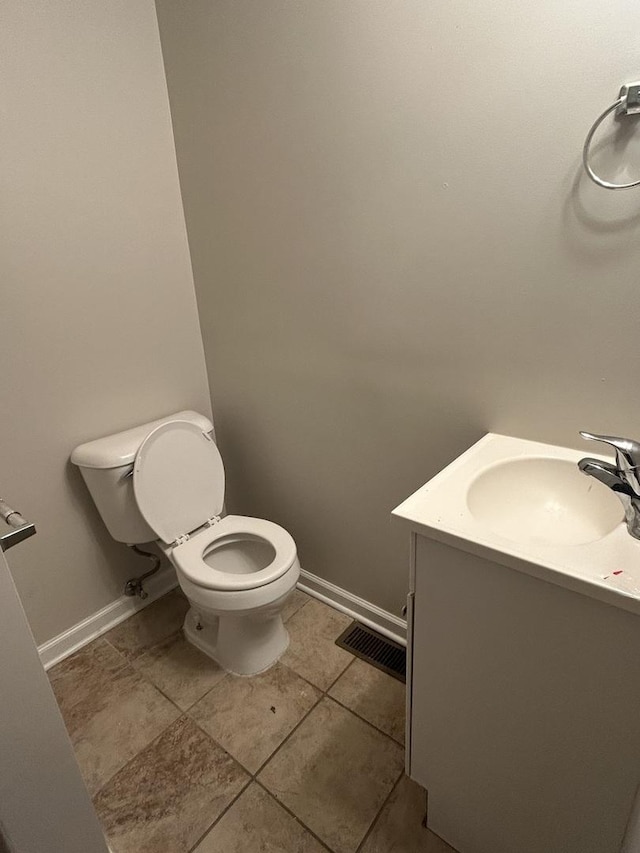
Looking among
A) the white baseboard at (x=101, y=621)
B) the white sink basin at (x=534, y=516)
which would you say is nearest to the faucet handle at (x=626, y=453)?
the white sink basin at (x=534, y=516)

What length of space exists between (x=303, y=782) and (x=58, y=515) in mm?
1137

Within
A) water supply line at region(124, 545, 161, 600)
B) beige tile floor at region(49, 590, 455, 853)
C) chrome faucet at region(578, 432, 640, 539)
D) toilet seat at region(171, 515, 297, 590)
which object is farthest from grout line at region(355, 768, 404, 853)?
water supply line at region(124, 545, 161, 600)

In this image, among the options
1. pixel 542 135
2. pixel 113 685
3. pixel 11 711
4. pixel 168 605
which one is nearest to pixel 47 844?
pixel 11 711

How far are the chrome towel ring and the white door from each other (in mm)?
1177

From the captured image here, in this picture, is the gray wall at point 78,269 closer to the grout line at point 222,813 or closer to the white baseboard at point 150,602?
the white baseboard at point 150,602

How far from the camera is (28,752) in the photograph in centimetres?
79

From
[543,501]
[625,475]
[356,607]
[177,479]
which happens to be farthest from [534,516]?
[177,479]

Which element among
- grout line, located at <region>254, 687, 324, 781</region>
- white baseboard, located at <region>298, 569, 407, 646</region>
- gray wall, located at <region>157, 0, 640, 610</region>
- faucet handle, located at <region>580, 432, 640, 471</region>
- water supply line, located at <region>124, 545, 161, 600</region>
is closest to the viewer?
faucet handle, located at <region>580, 432, 640, 471</region>

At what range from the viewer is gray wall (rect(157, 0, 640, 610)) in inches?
38.5

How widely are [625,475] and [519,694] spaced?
439mm

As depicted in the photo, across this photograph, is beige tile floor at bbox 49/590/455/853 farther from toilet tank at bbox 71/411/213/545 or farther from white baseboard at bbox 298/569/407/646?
toilet tank at bbox 71/411/213/545

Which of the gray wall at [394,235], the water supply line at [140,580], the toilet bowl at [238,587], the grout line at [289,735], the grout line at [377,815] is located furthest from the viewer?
the water supply line at [140,580]

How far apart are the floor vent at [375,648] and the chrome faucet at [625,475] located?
1003 millimetres

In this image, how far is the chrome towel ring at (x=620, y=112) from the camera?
0.85 meters
